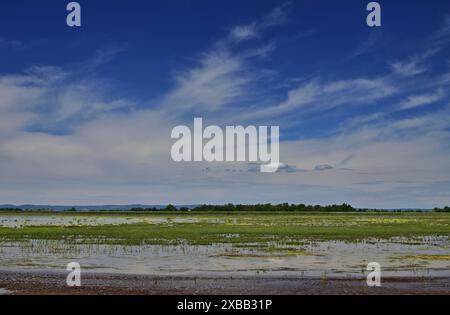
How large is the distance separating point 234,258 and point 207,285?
9878mm

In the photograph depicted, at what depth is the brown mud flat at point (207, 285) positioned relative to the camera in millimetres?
20906

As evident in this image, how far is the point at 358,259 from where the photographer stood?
32.6m

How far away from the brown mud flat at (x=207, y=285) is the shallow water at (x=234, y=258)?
199cm

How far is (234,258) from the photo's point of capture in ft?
106

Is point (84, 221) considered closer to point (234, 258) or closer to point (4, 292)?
point (234, 258)

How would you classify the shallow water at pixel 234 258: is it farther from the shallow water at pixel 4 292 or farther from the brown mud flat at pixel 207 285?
the shallow water at pixel 4 292

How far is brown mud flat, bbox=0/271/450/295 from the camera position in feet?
68.6

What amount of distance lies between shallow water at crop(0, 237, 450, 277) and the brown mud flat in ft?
6.53

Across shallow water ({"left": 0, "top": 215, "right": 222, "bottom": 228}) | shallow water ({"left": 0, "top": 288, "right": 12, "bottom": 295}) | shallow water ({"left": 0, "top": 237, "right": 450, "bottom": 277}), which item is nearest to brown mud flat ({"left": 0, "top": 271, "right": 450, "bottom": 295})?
shallow water ({"left": 0, "top": 288, "right": 12, "bottom": 295})

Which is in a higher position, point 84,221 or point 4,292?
point 4,292

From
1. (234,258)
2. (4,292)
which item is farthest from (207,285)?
(234,258)

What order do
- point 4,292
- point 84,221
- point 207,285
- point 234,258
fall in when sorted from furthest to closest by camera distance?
point 84,221
point 234,258
point 207,285
point 4,292

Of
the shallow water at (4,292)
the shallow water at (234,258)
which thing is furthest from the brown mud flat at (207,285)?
the shallow water at (234,258)
